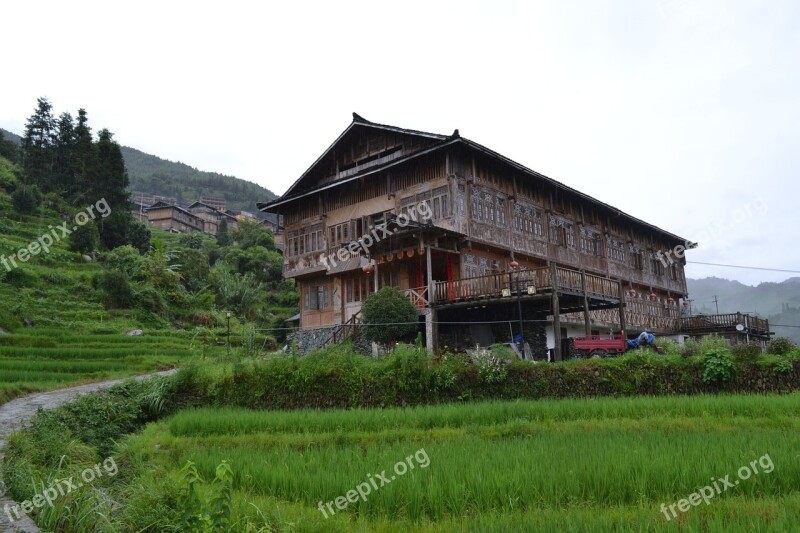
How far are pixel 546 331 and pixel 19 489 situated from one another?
61.1 feet

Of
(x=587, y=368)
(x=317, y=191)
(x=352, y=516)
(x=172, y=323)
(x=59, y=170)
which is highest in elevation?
(x=59, y=170)

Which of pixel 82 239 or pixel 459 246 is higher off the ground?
pixel 82 239

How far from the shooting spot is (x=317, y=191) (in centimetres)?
2669

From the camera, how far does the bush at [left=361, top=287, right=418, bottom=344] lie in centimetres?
1927

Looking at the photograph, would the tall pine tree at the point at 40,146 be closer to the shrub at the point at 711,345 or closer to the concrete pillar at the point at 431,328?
the concrete pillar at the point at 431,328

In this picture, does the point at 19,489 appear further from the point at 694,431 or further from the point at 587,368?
the point at 587,368

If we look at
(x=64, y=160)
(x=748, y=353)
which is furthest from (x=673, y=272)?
(x=64, y=160)

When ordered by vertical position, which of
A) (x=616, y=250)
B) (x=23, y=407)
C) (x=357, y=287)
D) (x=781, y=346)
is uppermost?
(x=616, y=250)

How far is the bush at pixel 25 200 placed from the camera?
40.2 metres

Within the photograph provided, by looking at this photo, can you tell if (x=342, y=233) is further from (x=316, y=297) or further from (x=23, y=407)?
(x=23, y=407)

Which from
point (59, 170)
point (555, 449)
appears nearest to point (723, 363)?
point (555, 449)

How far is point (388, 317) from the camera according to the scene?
761 inches

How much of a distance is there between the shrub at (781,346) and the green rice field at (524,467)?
2507 millimetres

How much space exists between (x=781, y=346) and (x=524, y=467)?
9063mm
